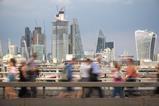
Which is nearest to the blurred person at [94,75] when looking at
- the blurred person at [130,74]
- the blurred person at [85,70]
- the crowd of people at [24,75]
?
the blurred person at [85,70]

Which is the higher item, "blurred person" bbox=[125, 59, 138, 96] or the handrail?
"blurred person" bbox=[125, 59, 138, 96]

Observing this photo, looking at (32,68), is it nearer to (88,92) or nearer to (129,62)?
(88,92)

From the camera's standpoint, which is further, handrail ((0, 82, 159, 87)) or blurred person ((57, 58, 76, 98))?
blurred person ((57, 58, 76, 98))

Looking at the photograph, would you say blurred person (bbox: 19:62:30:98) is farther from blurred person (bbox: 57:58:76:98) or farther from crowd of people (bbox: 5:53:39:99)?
blurred person (bbox: 57:58:76:98)

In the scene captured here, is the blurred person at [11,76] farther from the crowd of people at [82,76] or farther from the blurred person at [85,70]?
the blurred person at [85,70]

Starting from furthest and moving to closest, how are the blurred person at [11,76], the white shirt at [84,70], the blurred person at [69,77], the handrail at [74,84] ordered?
the white shirt at [84,70] < the blurred person at [69,77] < the blurred person at [11,76] < the handrail at [74,84]

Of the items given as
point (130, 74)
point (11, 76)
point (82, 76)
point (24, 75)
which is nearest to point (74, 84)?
point (82, 76)

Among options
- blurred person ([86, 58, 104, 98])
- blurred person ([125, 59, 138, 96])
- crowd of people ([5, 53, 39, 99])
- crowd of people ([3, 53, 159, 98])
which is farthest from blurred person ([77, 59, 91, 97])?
crowd of people ([5, 53, 39, 99])

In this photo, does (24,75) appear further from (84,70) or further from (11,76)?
(84,70)

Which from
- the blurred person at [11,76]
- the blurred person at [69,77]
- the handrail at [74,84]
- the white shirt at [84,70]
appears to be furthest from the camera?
the white shirt at [84,70]

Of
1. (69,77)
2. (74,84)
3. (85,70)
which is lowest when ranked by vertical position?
(74,84)

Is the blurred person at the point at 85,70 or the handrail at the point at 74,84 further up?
the blurred person at the point at 85,70

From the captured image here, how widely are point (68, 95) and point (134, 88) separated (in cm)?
231

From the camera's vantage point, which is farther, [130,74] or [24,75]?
[130,74]
